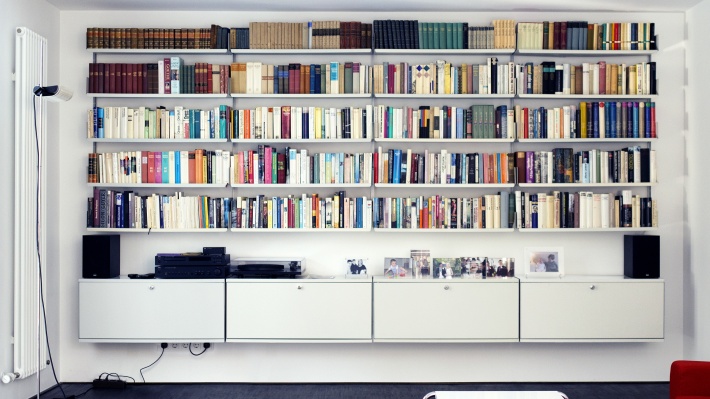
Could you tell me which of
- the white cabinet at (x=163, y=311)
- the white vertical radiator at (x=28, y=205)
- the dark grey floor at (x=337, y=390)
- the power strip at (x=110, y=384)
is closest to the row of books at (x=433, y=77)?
the white cabinet at (x=163, y=311)

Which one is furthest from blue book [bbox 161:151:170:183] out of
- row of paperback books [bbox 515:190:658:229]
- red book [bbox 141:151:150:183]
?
row of paperback books [bbox 515:190:658:229]

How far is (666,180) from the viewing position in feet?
15.8

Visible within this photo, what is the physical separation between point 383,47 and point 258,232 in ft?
5.41

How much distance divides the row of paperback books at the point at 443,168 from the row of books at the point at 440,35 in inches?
30.6

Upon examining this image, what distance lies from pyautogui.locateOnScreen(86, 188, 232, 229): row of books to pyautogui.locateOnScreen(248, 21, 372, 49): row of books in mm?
1196

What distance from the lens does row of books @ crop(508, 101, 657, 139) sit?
15.3 ft

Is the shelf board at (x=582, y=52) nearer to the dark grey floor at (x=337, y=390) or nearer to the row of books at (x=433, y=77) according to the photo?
the row of books at (x=433, y=77)

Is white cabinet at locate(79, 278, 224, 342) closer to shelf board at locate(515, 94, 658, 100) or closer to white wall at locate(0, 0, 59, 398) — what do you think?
white wall at locate(0, 0, 59, 398)

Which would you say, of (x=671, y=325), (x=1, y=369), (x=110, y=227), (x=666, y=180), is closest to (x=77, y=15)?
(x=110, y=227)

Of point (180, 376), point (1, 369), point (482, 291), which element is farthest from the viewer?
point (180, 376)

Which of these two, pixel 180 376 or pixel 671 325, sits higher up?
pixel 671 325

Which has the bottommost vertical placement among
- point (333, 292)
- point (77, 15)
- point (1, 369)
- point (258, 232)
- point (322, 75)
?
point (1, 369)

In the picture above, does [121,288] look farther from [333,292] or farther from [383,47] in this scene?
[383,47]

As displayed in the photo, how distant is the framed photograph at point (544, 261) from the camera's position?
4.71m
